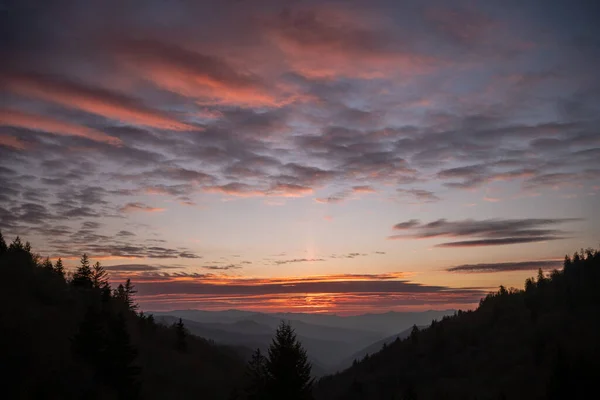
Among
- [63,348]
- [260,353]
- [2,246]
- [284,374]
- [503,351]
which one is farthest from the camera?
[503,351]

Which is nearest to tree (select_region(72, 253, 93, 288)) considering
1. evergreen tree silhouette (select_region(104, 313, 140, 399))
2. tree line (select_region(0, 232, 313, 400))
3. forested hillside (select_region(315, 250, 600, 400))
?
tree line (select_region(0, 232, 313, 400))

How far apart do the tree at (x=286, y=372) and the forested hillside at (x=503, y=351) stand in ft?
280

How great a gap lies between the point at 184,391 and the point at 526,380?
102954 millimetres

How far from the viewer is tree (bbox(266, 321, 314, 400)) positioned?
2225cm

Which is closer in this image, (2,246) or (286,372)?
(286,372)

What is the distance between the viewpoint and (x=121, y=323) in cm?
4056

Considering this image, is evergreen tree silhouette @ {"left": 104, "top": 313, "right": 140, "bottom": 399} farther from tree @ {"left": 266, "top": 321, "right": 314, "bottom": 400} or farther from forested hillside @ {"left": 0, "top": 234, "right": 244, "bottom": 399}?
tree @ {"left": 266, "top": 321, "right": 314, "bottom": 400}

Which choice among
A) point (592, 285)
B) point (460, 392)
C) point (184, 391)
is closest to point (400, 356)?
point (460, 392)

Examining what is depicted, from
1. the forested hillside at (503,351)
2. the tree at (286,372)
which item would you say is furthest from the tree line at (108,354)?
the forested hillside at (503,351)

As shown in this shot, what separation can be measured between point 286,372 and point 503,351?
14467cm

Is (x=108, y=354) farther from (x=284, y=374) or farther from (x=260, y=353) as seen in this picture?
(x=260, y=353)

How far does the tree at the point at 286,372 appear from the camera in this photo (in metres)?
22.2

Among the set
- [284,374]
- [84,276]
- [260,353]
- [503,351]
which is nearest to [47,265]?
[84,276]

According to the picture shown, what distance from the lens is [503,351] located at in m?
144
